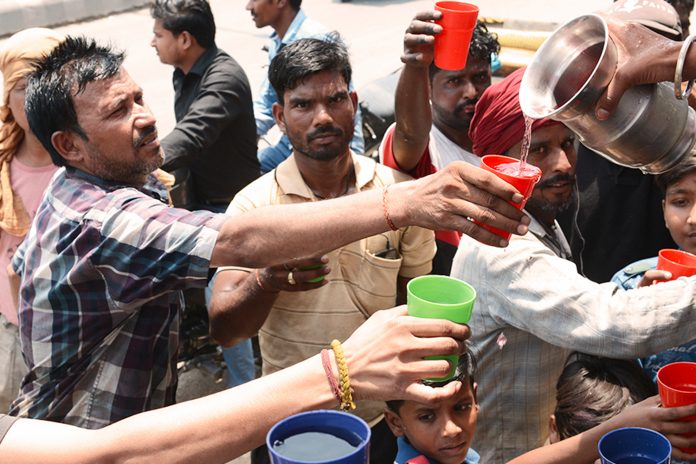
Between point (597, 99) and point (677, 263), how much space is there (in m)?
0.70

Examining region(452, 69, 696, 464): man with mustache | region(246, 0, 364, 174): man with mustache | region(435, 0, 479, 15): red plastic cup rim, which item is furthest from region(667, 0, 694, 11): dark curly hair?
region(246, 0, 364, 174): man with mustache

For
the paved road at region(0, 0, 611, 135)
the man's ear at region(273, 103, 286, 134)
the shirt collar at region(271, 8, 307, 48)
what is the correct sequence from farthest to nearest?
the paved road at region(0, 0, 611, 135), the shirt collar at region(271, 8, 307, 48), the man's ear at region(273, 103, 286, 134)

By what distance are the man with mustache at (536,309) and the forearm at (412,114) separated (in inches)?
12.5

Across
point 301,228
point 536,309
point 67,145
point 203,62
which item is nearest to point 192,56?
point 203,62

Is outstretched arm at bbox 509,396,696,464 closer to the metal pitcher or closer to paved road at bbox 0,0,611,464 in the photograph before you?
the metal pitcher

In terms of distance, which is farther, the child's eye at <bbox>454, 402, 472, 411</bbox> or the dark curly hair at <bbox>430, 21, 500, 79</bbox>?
the dark curly hair at <bbox>430, 21, 500, 79</bbox>

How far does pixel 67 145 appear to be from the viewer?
288 centimetres

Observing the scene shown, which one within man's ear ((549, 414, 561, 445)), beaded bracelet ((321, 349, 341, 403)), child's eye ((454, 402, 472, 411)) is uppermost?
beaded bracelet ((321, 349, 341, 403))

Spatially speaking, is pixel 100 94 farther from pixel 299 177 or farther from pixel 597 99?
pixel 597 99

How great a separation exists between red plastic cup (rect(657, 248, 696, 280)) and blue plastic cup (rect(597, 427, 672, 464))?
0.89m

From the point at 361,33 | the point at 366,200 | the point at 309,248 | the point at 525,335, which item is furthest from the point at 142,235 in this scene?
the point at 361,33

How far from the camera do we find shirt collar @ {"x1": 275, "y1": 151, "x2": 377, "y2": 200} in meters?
3.31

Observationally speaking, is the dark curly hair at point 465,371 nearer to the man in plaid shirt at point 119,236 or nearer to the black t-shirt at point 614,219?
the man in plaid shirt at point 119,236

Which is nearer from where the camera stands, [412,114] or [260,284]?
[260,284]
